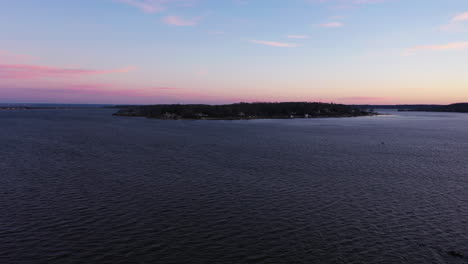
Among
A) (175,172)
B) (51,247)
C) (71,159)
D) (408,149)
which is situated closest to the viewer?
(51,247)

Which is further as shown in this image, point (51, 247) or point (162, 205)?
point (162, 205)

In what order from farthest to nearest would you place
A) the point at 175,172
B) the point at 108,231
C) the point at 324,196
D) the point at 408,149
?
the point at 408,149
the point at 175,172
the point at 324,196
the point at 108,231

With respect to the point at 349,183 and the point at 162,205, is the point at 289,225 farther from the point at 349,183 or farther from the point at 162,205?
the point at 349,183

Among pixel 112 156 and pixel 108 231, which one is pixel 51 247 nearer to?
pixel 108 231

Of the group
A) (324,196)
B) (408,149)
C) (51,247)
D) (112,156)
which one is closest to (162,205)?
(51,247)

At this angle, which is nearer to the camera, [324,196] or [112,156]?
[324,196]

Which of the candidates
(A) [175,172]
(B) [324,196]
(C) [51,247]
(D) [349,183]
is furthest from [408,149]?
(C) [51,247]

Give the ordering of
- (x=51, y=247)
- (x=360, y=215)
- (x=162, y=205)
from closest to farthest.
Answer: (x=51, y=247) < (x=360, y=215) < (x=162, y=205)

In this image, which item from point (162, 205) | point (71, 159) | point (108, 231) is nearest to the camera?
point (108, 231)
